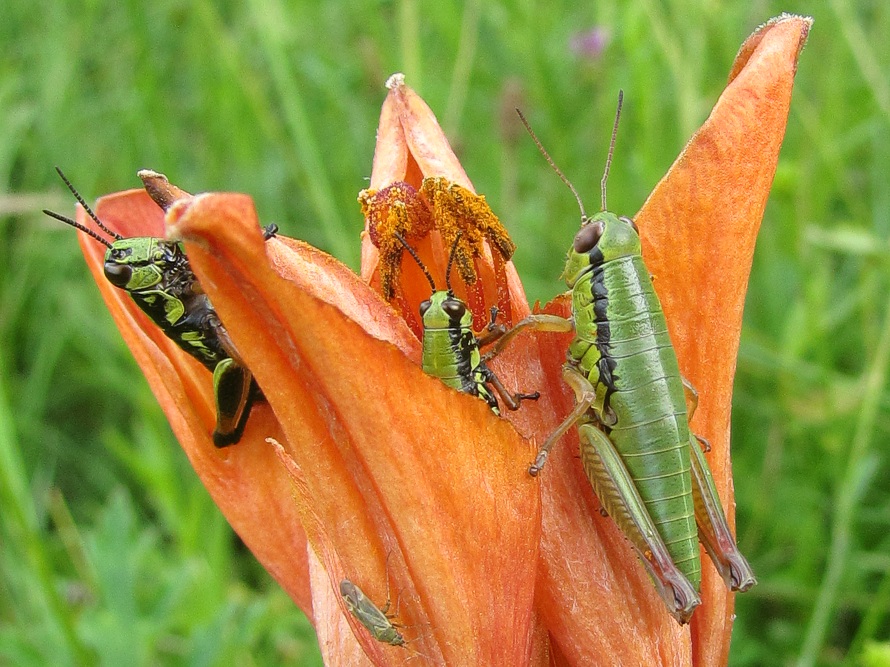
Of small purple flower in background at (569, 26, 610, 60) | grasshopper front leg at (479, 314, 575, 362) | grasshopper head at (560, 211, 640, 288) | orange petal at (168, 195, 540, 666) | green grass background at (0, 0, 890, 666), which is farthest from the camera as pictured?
small purple flower in background at (569, 26, 610, 60)

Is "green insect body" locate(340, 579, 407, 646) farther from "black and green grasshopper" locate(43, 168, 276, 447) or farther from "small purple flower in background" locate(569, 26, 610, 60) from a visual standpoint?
"small purple flower in background" locate(569, 26, 610, 60)

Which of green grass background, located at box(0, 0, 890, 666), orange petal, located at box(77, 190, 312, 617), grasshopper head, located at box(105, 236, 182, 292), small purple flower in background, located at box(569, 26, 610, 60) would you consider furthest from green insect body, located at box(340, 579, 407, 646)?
small purple flower in background, located at box(569, 26, 610, 60)

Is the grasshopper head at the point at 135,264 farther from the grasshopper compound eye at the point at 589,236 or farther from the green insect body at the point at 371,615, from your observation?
the grasshopper compound eye at the point at 589,236

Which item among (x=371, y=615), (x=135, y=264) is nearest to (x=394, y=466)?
(x=371, y=615)

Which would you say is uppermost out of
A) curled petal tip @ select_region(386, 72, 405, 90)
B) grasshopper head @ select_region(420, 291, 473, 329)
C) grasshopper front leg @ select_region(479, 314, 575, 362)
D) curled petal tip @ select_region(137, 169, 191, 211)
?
curled petal tip @ select_region(386, 72, 405, 90)

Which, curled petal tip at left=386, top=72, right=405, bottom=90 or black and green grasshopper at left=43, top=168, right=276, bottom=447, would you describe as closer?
black and green grasshopper at left=43, top=168, right=276, bottom=447

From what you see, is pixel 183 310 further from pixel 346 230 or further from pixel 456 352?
pixel 346 230
